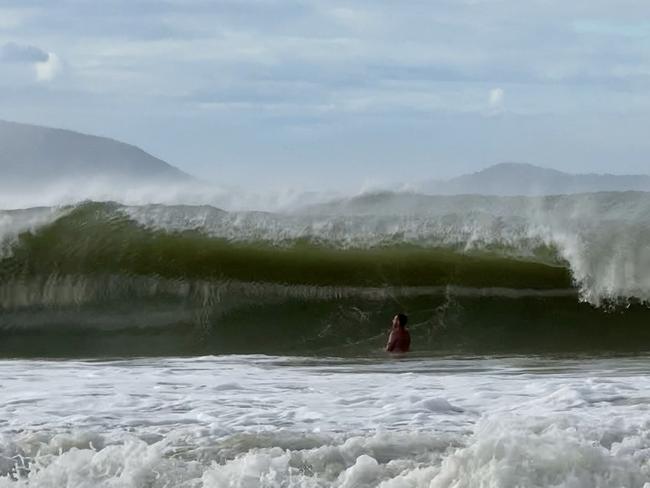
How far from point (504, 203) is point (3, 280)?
23.9ft

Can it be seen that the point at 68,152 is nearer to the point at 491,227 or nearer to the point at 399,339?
the point at 491,227

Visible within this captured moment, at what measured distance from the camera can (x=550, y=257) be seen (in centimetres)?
1725

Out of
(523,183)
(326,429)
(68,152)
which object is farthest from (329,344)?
(68,152)

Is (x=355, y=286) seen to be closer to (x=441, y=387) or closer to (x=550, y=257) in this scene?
(x=550, y=257)

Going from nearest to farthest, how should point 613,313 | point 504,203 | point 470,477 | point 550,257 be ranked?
1. point 470,477
2. point 613,313
3. point 550,257
4. point 504,203

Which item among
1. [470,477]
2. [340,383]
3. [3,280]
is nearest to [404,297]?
[3,280]

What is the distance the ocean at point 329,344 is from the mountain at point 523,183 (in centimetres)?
126

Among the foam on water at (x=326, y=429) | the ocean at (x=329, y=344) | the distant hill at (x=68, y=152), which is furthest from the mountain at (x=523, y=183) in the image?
the distant hill at (x=68, y=152)

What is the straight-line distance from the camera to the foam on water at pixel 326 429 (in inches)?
270

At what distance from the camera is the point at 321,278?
17.1 metres

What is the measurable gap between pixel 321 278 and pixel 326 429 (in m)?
9.26

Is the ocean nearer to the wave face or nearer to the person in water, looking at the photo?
the wave face

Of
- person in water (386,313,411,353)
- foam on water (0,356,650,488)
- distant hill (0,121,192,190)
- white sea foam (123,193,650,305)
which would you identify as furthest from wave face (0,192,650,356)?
distant hill (0,121,192,190)

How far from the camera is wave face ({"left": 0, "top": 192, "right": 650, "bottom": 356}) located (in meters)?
15.5
